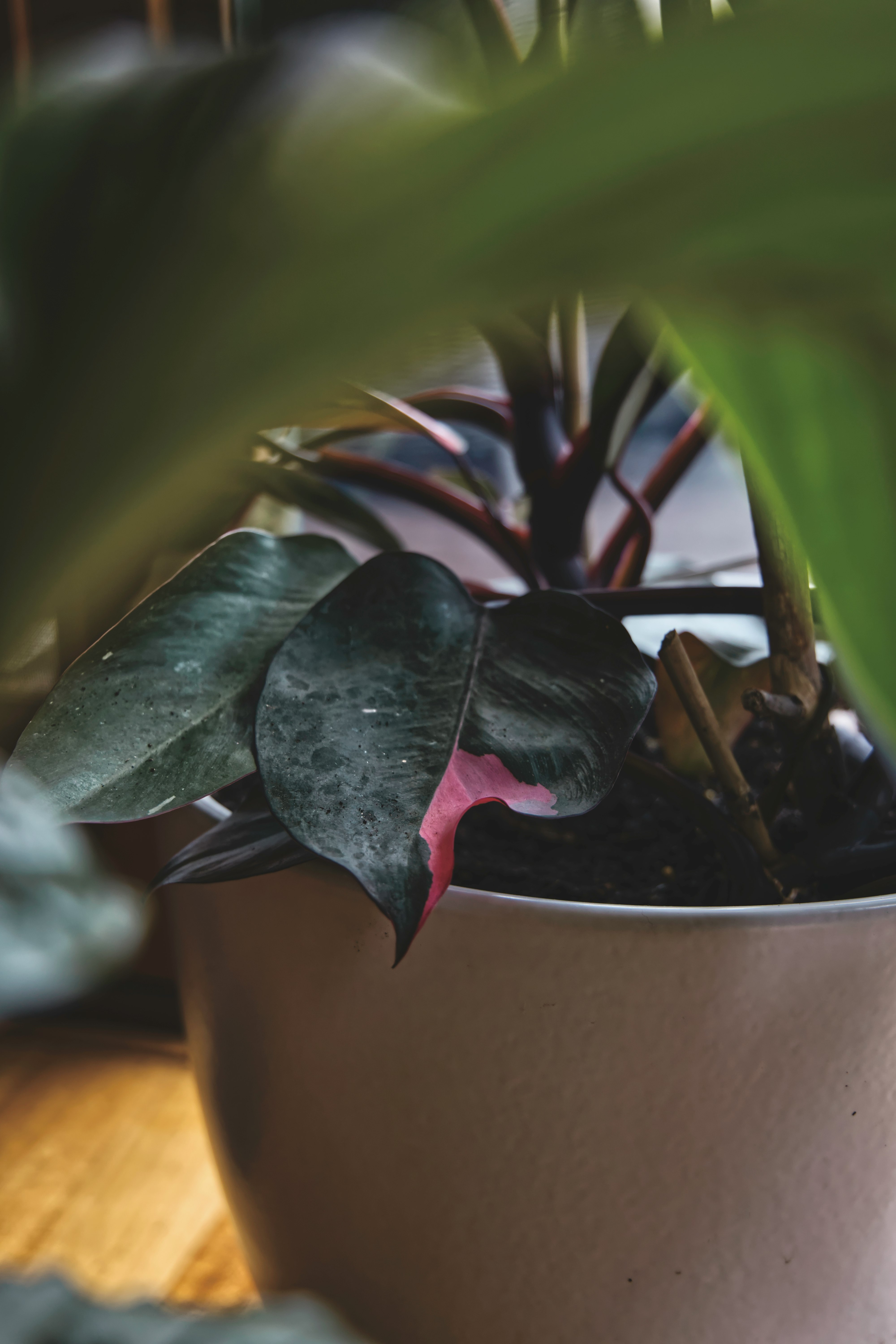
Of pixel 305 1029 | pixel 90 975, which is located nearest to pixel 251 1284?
pixel 305 1029

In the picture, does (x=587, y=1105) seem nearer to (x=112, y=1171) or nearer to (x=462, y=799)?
(x=462, y=799)

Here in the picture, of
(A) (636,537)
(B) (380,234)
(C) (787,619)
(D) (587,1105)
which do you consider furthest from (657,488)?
(B) (380,234)

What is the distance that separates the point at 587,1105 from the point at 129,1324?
0.40 ft

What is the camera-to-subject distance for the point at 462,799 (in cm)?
19

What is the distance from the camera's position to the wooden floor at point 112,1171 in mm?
419

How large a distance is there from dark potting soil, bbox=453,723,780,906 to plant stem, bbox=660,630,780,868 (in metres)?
0.01

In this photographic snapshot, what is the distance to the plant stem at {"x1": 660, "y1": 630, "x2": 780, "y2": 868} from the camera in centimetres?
23

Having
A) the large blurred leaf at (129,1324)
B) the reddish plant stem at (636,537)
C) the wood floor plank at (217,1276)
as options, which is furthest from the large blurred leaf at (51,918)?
the wood floor plank at (217,1276)

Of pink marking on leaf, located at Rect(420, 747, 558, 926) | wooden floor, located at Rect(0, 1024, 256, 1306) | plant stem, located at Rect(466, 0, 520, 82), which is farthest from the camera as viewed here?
wooden floor, located at Rect(0, 1024, 256, 1306)

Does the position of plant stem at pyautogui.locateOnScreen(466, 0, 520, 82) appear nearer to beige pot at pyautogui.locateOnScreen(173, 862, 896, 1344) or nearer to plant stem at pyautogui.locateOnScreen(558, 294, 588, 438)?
plant stem at pyautogui.locateOnScreen(558, 294, 588, 438)

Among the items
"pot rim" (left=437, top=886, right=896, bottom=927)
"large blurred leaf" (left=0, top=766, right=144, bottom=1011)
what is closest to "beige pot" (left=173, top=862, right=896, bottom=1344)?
"pot rim" (left=437, top=886, right=896, bottom=927)

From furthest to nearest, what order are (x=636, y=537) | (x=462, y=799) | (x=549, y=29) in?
(x=636, y=537) < (x=549, y=29) < (x=462, y=799)

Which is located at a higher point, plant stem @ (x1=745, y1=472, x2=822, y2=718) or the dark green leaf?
plant stem @ (x1=745, y1=472, x2=822, y2=718)

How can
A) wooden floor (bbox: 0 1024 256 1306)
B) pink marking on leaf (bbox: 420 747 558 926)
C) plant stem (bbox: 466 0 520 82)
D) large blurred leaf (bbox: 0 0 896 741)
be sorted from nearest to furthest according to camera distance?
1. large blurred leaf (bbox: 0 0 896 741)
2. pink marking on leaf (bbox: 420 747 558 926)
3. plant stem (bbox: 466 0 520 82)
4. wooden floor (bbox: 0 1024 256 1306)
